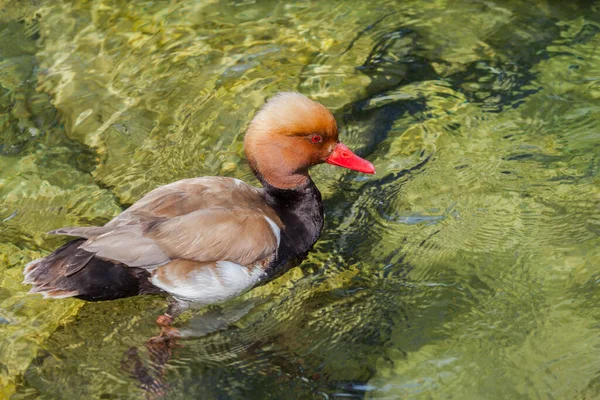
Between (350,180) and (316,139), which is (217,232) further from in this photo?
(350,180)

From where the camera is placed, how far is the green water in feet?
12.9

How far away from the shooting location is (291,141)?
4.48 metres

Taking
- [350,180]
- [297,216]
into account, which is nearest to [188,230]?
[297,216]

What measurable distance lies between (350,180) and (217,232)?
1365 millimetres

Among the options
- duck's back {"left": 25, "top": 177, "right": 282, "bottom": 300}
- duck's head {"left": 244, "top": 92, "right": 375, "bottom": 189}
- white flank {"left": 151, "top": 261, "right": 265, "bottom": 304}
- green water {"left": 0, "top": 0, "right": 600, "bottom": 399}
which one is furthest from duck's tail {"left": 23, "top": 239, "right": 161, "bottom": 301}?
duck's head {"left": 244, "top": 92, "right": 375, "bottom": 189}

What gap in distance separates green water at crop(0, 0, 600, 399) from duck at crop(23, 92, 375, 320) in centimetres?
24

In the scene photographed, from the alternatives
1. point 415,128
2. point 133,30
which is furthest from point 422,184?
point 133,30

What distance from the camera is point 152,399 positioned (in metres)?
3.81

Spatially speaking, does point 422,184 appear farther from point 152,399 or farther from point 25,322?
point 25,322

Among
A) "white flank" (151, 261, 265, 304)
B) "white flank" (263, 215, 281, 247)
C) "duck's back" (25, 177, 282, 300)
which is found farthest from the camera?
"white flank" (263, 215, 281, 247)

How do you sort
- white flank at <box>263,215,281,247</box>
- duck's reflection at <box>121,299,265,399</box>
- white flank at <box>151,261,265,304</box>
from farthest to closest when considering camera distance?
1. white flank at <box>263,215,281,247</box>
2. white flank at <box>151,261,265,304</box>
3. duck's reflection at <box>121,299,265,399</box>

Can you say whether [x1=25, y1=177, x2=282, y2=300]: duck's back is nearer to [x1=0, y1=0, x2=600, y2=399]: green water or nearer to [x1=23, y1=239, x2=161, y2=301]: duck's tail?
[x1=23, y1=239, x2=161, y2=301]: duck's tail

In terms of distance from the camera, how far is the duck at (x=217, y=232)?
4039 millimetres

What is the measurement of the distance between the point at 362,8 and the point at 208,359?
4.04 m
